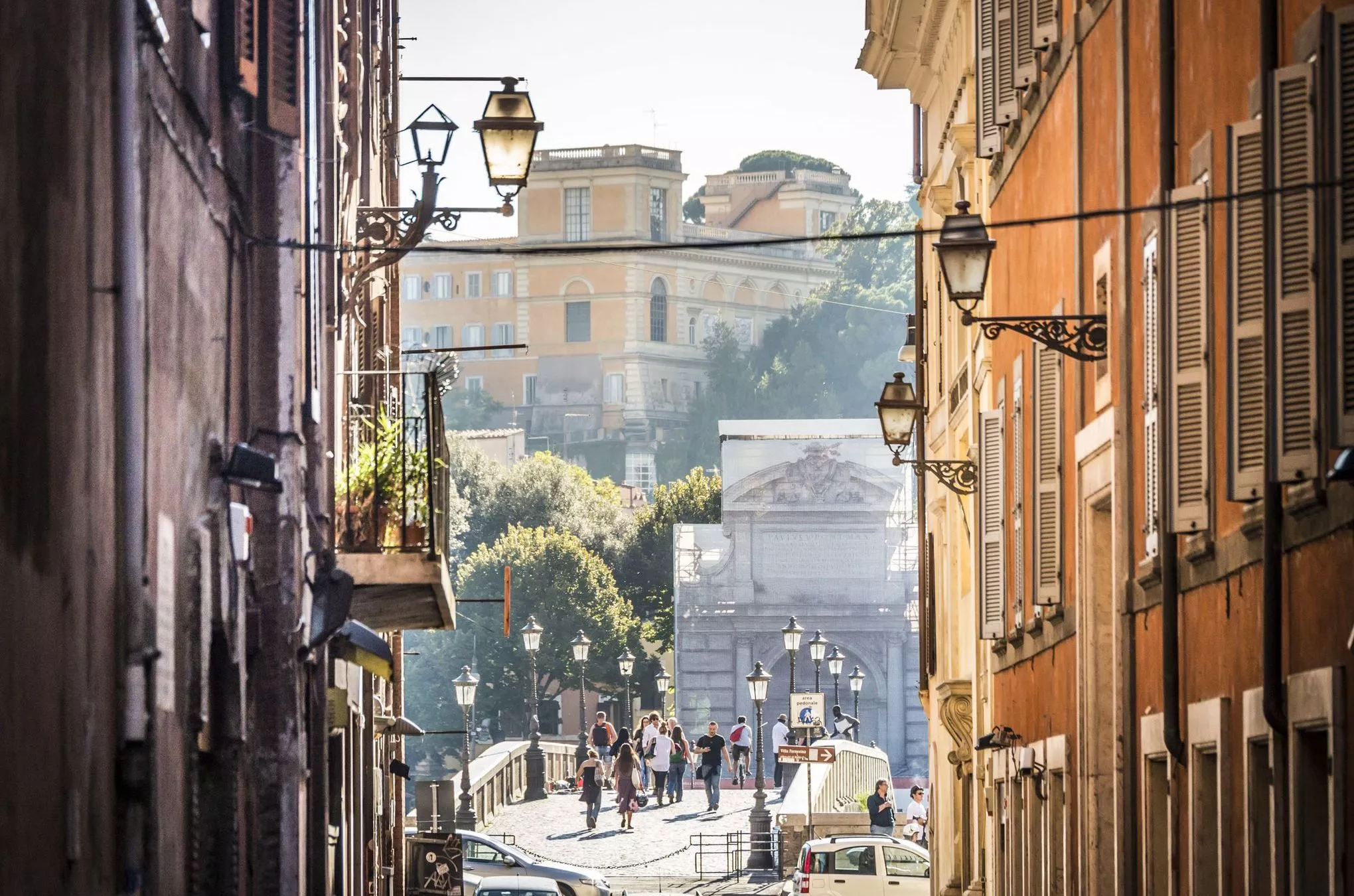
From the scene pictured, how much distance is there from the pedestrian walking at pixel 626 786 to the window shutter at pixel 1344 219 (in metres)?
38.4

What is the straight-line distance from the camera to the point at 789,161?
185m

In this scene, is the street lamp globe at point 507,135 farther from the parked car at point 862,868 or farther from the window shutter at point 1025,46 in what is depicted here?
the parked car at point 862,868

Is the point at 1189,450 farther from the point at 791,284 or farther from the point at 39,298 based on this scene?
the point at 791,284

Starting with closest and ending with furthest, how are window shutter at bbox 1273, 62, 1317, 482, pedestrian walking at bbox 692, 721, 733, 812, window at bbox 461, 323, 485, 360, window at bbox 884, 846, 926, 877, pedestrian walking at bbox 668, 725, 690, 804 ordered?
1. window shutter at bbox 1273, 62, 1317, 482
2. window at bbox 884, 846, 926, 877
3. pedestrian walking at bbox 692, 721, 733, 812
4. pedestrian walking at bbox 668, 725, 690, 804
5. window at bbox 461, 323, 485, 360

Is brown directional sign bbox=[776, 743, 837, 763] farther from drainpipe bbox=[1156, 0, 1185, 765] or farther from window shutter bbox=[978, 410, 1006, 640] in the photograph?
drainpipe bbox=[1156, 0, 1185, 765]

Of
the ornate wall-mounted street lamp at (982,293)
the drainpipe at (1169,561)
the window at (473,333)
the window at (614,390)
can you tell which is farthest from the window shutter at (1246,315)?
the window at (473,333)

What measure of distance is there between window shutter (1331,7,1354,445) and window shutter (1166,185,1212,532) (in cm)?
231

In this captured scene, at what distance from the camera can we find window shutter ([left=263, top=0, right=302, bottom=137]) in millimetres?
14188

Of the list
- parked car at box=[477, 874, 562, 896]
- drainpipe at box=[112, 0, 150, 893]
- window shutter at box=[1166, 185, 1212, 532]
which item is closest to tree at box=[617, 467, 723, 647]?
parked car at box=[477, 874, 562, 896]

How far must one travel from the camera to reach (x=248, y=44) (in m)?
13.0

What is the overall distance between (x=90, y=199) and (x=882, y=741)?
83.1 meters

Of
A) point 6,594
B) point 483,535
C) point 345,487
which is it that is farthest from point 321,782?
point 483,535

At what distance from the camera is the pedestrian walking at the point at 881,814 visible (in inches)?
1667

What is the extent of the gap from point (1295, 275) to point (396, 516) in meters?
10.9
